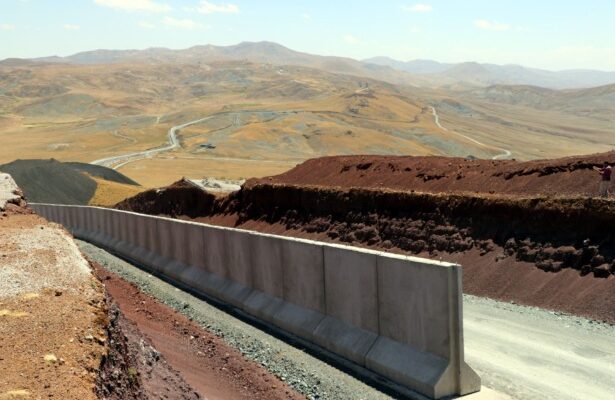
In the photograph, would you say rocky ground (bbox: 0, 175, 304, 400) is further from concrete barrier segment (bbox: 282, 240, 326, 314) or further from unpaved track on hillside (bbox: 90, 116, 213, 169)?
unpaved track on hillside (bbox: 90, 116, 213, 169)

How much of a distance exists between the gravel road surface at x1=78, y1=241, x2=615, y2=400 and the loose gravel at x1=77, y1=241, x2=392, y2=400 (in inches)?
0.5

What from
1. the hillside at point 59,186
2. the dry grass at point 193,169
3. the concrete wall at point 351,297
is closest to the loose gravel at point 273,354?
the concrete wall at point 351,297

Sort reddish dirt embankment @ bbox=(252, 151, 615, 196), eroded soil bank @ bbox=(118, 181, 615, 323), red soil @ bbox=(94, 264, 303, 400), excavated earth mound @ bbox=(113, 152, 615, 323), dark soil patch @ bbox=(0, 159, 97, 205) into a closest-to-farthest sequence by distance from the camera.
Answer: red soil @ bbox=(94, 264, 303, 400)
eroded soil bank @ bbox=(118, 181, 615, 323)
excavated earth mound @ bbox=(113, 152, 615, 323)
reddish dirt embankment @ bbox=(252, 151, 615, 196)
dark soil patch @ bbox=(0, 159, 97, 205)

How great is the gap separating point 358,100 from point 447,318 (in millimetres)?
165511

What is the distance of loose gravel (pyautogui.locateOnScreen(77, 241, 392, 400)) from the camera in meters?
9.32

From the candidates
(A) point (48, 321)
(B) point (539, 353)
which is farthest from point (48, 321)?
(B) point (539, 353)

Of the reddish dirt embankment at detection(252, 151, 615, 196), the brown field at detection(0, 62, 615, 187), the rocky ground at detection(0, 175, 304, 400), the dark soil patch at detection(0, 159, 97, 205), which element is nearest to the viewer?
the rocky ground at detection(0, 175, 304, 400)

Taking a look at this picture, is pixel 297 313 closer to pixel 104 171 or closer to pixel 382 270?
pixel 382 270

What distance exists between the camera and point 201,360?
1084 centimetres

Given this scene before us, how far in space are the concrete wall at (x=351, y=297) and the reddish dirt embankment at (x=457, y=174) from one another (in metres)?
10.2

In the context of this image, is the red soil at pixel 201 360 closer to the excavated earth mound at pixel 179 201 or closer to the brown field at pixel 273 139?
the excavated earth mound at pixel 179 201

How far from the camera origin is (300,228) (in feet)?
83.7

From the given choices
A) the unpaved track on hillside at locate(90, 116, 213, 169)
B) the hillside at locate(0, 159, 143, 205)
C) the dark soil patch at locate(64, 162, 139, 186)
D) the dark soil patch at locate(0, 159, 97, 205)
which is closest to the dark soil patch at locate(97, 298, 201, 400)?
the dark soil patch at locate(0, 159, 97, 205)

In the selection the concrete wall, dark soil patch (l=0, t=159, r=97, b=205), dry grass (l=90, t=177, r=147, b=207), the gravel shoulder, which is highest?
the gravel shoulder
